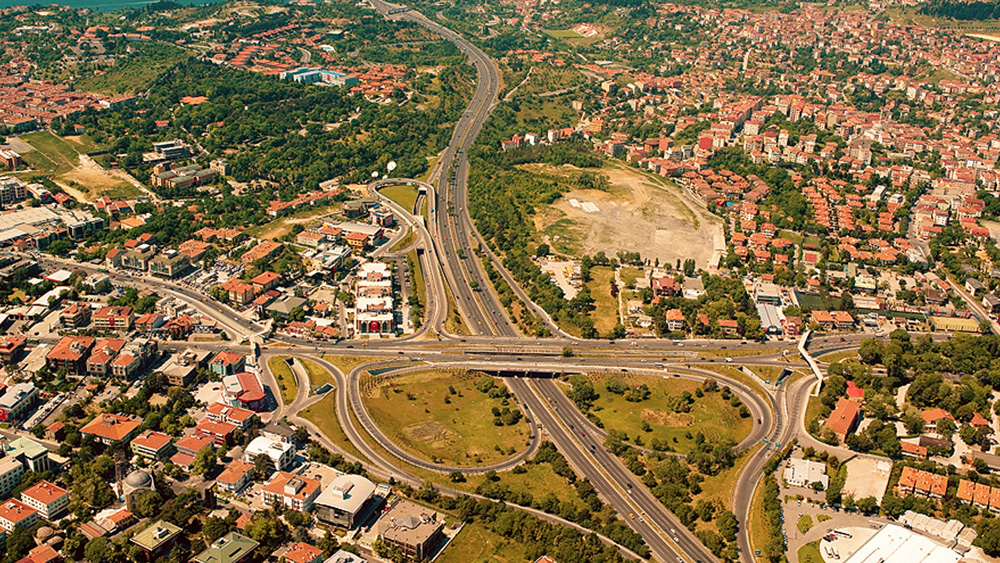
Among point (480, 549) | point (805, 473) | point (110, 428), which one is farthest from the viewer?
point (805, 473)

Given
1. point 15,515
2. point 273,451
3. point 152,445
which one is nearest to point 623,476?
point 273,451

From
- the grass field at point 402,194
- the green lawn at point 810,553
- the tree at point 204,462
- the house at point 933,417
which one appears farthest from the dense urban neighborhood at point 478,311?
the grass field at point 402,194

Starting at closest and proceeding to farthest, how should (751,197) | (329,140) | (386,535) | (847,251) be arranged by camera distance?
(386,535) < (847,251) < (751,197) < (329,140)

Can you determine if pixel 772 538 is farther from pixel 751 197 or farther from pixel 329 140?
pixel 329 140

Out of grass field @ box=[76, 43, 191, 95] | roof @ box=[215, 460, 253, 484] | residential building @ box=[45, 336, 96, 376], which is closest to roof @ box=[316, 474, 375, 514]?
roof @ box=[215, 460, 253, 484]

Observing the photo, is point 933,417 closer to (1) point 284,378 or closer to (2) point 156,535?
(1) point 284,378

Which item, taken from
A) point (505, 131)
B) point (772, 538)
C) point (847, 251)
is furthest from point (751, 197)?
point (772, 538)

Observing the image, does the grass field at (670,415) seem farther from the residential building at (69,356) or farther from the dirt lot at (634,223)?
the residential building at (69,356)
